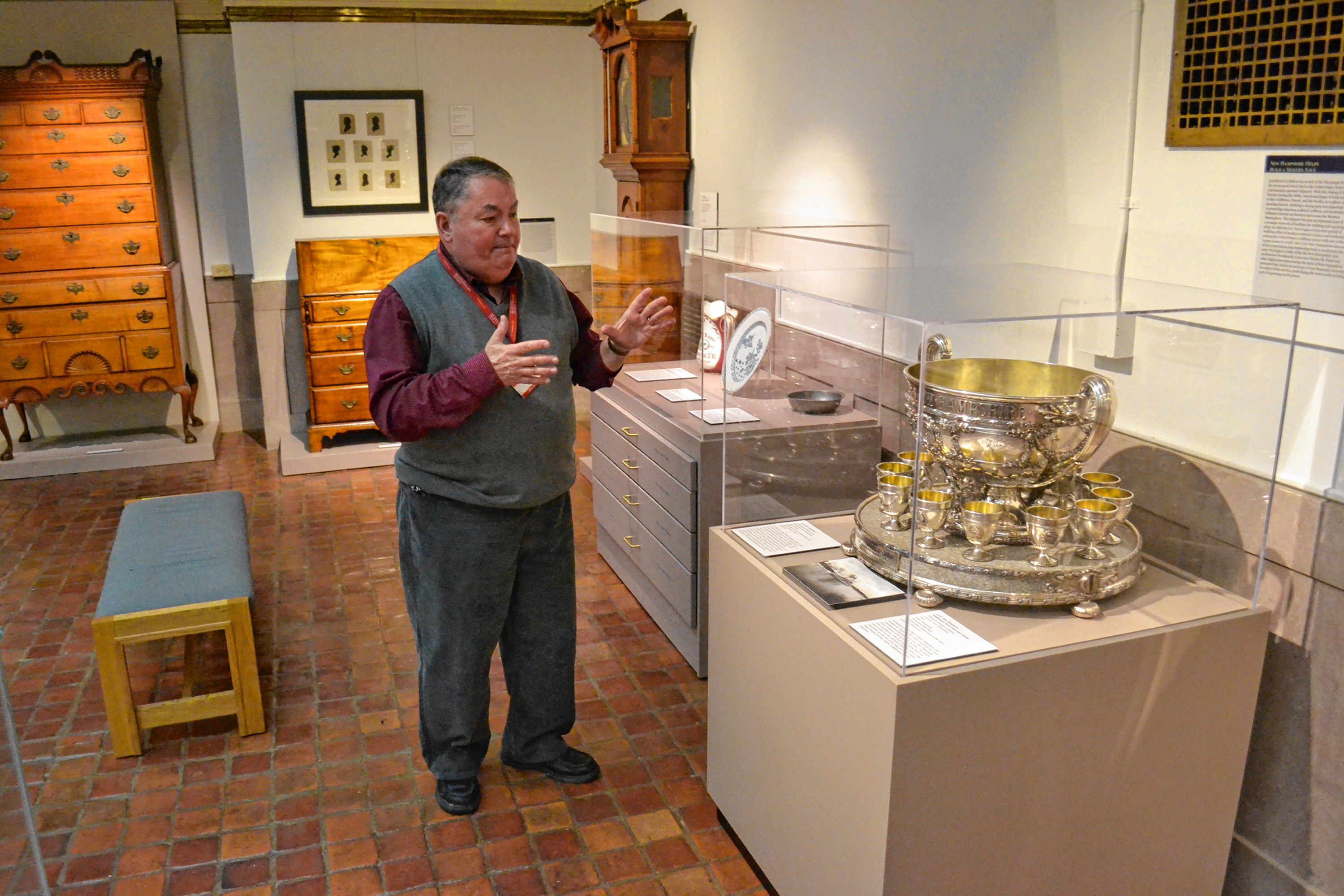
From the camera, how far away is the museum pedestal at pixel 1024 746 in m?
1.92

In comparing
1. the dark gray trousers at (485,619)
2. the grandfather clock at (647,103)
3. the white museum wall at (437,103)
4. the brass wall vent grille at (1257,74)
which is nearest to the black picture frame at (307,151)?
the white museum wall at (437,103)

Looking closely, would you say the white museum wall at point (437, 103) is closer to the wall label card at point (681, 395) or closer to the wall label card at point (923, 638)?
the wall label card at point (681, 395)

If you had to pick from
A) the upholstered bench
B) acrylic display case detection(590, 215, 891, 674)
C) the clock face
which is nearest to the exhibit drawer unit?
acrylic display case detection(590, 215, 891, 674)

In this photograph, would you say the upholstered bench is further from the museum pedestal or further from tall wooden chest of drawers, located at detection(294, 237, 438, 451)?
tall wooden chest of drawers, located at detection(294, 237, 438, 451)

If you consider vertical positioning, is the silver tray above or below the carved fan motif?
above

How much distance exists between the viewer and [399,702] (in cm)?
347

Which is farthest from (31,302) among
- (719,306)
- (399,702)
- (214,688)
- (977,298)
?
(977,298)

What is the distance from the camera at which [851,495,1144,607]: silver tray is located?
2074 mm

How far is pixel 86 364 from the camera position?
6008 millimetres

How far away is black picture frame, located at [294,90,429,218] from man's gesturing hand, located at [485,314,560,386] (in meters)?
4.64

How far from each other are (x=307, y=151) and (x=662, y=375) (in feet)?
11.5

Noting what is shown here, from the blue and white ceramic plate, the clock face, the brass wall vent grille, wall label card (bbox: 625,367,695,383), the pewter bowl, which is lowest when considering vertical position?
wall label card (bbox: 625,367,695,383)

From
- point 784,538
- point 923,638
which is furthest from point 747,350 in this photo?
point 923,638

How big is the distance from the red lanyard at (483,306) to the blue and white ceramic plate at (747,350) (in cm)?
62
